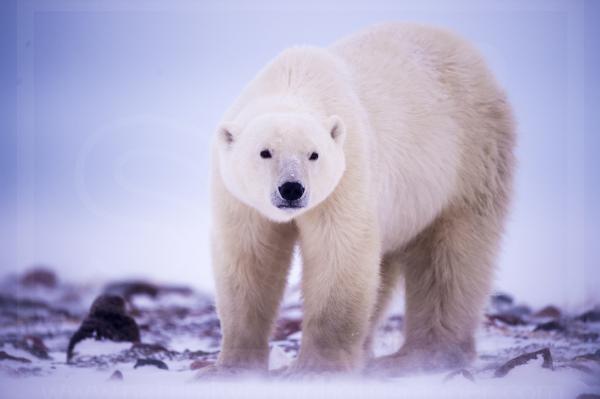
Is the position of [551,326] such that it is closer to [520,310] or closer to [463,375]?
[520,310]

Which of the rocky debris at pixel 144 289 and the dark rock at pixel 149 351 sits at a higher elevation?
the rocky debris at pixel 144 289

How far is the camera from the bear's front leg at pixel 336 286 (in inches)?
176

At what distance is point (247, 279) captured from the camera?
4684 millimetres

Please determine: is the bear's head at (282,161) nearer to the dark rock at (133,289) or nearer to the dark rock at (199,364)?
the dark rock at (199,364)

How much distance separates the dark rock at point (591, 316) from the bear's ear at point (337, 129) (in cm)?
198

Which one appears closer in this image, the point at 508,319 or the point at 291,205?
the point at 291,205

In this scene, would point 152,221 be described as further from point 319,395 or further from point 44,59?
point 319,395

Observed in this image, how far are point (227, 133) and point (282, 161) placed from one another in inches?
16.8

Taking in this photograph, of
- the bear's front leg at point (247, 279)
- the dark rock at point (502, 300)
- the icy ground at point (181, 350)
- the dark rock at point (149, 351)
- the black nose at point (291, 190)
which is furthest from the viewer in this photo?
the dark rock at point (502, 300)

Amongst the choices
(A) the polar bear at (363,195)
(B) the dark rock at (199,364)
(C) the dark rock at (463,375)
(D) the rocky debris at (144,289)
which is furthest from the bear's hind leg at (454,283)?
(D) the rocky debris at (144,289)

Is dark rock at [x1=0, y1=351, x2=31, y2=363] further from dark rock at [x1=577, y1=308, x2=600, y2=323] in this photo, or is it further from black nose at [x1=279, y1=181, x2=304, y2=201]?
dark rock at [x1=577, y1=308, x2=600, y2=323]

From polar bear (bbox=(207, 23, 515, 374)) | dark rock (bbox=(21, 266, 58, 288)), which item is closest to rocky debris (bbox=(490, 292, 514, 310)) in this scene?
polar bear (bbox=(207, 23, 515, 374))

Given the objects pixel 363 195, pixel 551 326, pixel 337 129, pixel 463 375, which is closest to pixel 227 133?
pixel 337 129

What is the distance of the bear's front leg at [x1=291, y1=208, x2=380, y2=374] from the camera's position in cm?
447
